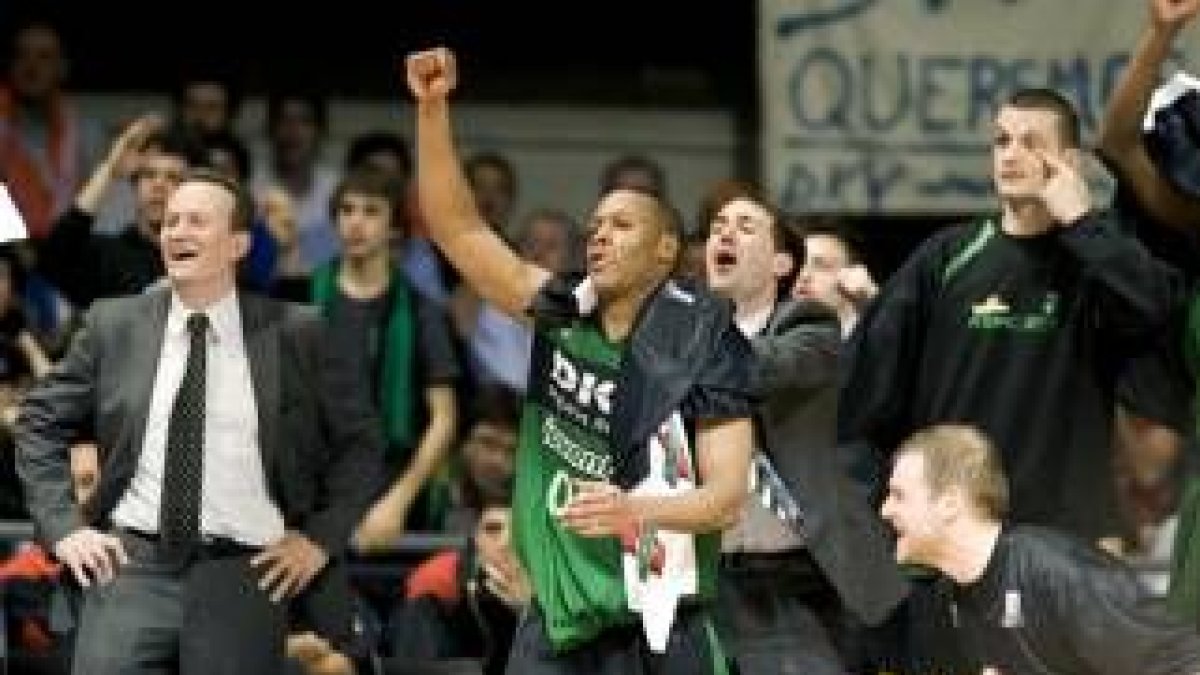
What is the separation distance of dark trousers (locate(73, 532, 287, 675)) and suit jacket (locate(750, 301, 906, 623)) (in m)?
1.46

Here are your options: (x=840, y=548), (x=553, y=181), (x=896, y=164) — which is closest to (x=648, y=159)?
(x=553, y=181)

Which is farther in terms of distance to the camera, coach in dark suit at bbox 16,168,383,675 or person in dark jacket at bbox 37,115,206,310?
person in dark jacket at bbox 37,115,206,310

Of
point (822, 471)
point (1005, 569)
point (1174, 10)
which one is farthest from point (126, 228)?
point (1005, 569)

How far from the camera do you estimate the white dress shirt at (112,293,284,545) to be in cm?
888

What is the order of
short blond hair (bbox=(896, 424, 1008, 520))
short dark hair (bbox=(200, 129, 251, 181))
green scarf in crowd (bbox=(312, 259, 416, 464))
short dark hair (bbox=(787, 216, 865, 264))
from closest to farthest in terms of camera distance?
short blond hair (bbox=(896, 424, 1008, 520)), short dark hair (bbox=(787, 216, 865, 264)), green scarf in crowd (bbox=(312, 259, 416, 464)), short dark hair (bbox=(200, 129, 251, 181))

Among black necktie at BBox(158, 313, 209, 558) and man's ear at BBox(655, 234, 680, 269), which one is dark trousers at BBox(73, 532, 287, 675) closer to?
black necktie at BBox(158, 313, 209, 558)

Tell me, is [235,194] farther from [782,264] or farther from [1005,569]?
[1005,569]

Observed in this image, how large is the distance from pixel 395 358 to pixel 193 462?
203 centimetres

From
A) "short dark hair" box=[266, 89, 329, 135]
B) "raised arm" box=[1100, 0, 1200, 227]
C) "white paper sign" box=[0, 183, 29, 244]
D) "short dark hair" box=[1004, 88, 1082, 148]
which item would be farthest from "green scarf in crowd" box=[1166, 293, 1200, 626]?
"short dark hair" box=[266, 89, 329, 135]

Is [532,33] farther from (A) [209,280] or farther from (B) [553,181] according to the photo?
(A) [209,280]

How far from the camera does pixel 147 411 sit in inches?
349

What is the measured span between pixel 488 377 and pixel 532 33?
9.51ft

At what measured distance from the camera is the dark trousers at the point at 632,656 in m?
8.28

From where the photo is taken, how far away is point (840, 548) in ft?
29.9
